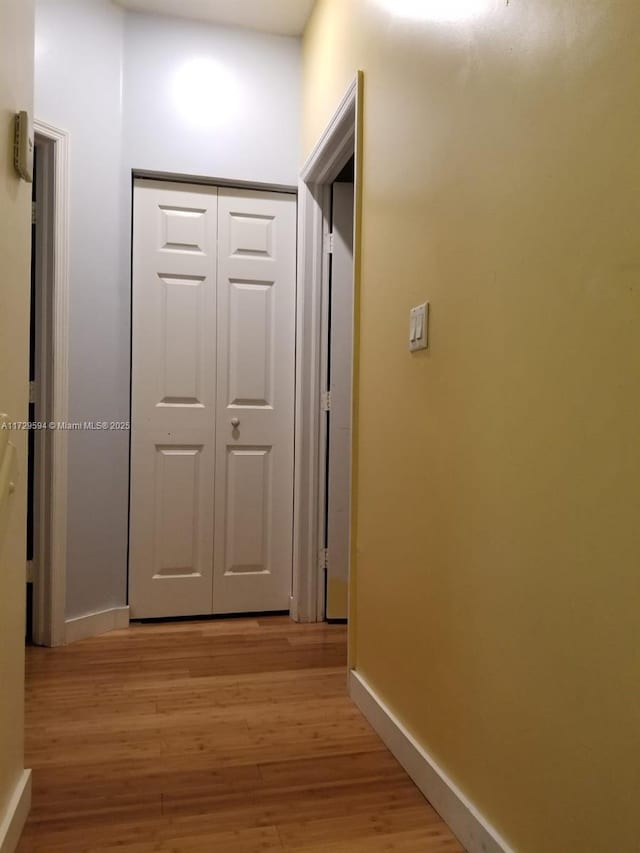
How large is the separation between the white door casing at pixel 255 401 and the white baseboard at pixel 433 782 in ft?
3.71

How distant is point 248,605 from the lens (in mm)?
3201

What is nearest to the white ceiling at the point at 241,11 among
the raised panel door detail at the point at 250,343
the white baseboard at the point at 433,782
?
the raised panel door detail at the point at 250,343

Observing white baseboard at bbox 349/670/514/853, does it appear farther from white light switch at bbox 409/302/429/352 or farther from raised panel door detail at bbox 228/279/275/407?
raised panel door detail at bbox 228/279/275/407

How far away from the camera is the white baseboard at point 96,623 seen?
280 centimetres

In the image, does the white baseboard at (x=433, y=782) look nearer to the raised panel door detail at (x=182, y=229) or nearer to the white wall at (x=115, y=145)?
the white wall at (x=115, y=145)

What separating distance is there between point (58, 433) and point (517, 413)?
2063 millimetres

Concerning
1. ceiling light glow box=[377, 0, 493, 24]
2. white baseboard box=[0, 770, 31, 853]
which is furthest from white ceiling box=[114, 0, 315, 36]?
white baseboard box=[0, 770, 31, 853]

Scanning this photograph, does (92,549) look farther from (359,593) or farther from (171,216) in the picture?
(171,216)

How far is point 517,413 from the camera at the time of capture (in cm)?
131

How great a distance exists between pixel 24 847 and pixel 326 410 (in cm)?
207

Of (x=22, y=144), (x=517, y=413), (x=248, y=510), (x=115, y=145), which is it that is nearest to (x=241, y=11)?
(x=115, y=145)

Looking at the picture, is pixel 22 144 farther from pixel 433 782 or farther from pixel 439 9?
pixel 433 782

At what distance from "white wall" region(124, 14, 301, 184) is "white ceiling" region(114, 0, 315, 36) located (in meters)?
0.04

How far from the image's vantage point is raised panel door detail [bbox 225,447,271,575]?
318 cm
